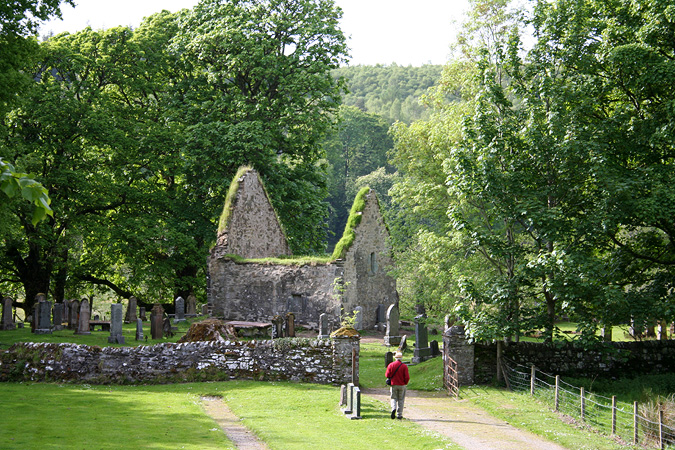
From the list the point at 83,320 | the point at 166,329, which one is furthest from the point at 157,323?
the point at 83,320

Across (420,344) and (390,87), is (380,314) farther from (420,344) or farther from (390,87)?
(390,87)

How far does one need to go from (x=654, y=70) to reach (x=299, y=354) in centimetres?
1285

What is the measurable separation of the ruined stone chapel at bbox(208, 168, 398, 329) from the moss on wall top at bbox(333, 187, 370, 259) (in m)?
0.08

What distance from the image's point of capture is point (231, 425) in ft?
45.1

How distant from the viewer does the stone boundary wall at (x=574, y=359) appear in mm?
19141

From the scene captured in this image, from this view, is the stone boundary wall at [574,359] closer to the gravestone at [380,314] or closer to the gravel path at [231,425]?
the gravel path at [231,425]

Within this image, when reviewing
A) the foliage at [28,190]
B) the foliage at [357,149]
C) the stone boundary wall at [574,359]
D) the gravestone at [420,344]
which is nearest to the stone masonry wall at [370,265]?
the gravestone at [420,344]

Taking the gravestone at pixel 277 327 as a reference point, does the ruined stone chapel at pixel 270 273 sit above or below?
above

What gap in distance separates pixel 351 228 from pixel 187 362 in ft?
51.6

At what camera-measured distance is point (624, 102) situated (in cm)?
1964

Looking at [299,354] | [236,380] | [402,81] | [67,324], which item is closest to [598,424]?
[299,354]

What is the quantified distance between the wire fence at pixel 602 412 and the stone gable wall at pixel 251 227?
16.2 m

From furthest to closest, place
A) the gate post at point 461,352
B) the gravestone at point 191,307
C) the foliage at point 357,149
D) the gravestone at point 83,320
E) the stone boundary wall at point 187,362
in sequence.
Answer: the foliage at point 357,149 → the gravestone at point 191,307 → the gravestone at point 83,320 → the gate post at point 461,352 → the stone boundary wall at point 187,362

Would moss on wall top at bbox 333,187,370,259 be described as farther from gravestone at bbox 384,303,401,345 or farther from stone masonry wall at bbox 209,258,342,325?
gravestone at bbox 384,303,401,345
